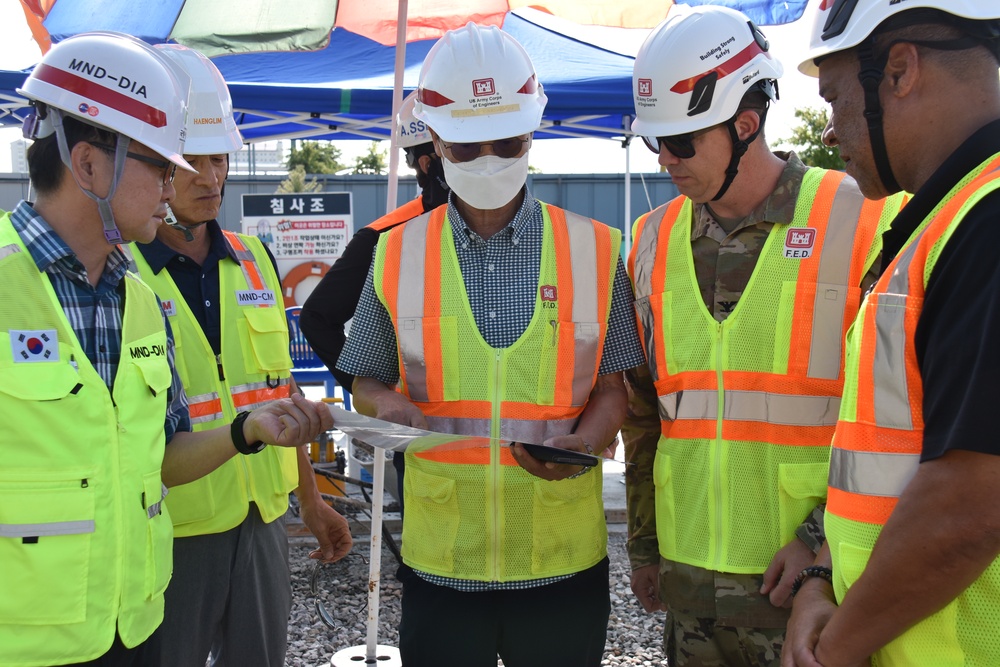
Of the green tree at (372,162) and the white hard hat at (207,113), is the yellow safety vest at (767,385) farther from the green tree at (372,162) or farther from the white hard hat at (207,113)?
the green tree at (372,162)

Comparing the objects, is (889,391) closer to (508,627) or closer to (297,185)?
(508,627)

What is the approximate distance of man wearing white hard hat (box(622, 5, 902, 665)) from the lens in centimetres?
236

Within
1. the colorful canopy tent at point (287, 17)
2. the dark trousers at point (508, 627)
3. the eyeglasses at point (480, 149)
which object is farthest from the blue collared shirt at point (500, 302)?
the colorful canopy tent at point (287, 17)

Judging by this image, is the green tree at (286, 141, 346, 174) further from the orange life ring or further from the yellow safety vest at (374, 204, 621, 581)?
the yellow safety vest at (374, 204, 621, 581)

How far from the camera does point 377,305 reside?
2.72 metres

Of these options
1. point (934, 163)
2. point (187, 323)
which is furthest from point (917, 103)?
point (187, 323)

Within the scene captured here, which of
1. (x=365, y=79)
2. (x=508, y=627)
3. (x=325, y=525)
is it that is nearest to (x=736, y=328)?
(x=508, y=627)

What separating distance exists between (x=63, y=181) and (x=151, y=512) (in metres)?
0.86

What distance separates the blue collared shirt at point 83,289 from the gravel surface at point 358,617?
7.95ft

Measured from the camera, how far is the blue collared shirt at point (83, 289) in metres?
2.03

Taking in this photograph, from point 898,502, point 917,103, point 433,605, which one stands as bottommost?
point 433,605

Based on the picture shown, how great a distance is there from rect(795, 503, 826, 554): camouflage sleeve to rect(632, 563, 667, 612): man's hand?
0.55 metres

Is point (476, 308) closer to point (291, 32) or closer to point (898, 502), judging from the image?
point (898, 502)

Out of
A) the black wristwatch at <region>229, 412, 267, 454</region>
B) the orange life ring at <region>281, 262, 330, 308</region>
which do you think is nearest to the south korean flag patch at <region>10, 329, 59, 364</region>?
the black wristwatch at <region>229, 412, 267, 454</region>
